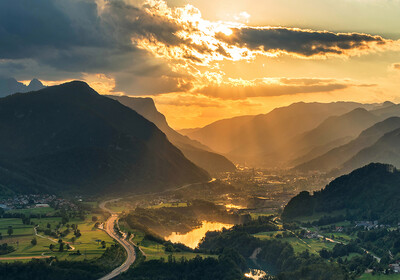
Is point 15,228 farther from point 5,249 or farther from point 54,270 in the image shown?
point 54,270

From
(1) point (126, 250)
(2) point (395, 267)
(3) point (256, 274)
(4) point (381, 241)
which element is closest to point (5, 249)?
(1) point (126, 250)

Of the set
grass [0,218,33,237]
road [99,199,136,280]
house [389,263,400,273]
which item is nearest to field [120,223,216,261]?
road [99,199,136,280]

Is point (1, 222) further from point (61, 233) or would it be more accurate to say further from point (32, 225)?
point (61, 233)

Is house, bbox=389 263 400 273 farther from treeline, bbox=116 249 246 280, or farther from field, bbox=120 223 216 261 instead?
field, bbox=120 223 216 261

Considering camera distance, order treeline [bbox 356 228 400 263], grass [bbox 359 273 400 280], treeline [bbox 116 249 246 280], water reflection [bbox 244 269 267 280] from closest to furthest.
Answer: grass [bbox 359 273 400 280]
treeline [bbox 116 249 246 280]
water reflection [bbox 244 269 267 280]
treeline [bbox 356 228 400 263]

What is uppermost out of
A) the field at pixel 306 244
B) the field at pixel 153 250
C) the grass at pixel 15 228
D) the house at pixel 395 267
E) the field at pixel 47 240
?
the grass at pixel 15 228

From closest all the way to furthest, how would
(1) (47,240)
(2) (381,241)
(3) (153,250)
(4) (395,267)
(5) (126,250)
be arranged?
(4) (395,267), (5) (126,250), (3) (153,250), (1) (47,240), (2) (381,241)

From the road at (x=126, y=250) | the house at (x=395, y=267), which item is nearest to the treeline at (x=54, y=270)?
the road at (x=126, y=250)

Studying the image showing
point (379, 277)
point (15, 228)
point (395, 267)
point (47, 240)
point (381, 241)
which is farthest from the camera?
point (15, 228)

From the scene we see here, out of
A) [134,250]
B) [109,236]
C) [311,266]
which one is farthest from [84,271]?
[311,266]

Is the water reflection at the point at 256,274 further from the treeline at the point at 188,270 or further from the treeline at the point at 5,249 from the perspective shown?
the treeline at the point at 5,249
